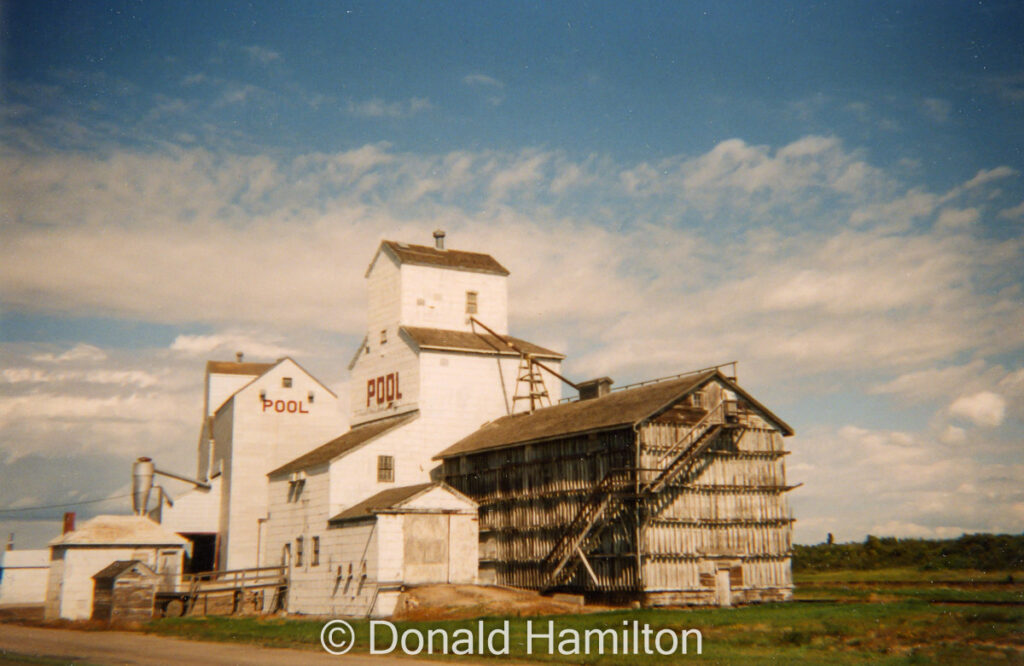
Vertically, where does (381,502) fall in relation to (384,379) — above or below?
below

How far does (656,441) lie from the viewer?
38281mm

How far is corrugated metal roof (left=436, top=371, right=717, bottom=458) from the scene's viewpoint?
38906 millimetres

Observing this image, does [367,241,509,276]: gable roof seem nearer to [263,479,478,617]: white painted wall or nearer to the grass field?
[263,479,478,617]: white painted wall

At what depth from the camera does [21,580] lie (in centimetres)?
7375

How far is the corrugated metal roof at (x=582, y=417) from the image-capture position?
128 feet

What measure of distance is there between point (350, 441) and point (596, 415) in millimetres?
15291

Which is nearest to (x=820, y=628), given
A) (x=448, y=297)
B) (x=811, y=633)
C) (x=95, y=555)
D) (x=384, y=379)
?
(x=811, y=633)

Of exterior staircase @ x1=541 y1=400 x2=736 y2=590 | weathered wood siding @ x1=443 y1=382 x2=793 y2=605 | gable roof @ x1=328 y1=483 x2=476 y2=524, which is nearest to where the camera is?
weathered wood siding @ x1=443 y1=382 x2=793 y2=605

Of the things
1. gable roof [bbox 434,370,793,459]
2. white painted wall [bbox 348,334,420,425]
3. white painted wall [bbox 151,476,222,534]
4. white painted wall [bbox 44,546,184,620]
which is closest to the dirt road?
white painted wall [bbox 44,546,184,620]

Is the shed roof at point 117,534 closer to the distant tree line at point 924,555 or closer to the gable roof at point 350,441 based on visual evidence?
the gable roof at point 350,441

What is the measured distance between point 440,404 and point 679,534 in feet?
54.0

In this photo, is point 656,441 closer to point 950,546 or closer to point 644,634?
point 644,634

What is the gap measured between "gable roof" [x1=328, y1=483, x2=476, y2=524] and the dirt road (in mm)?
10305

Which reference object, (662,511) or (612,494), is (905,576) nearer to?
(662,511)
